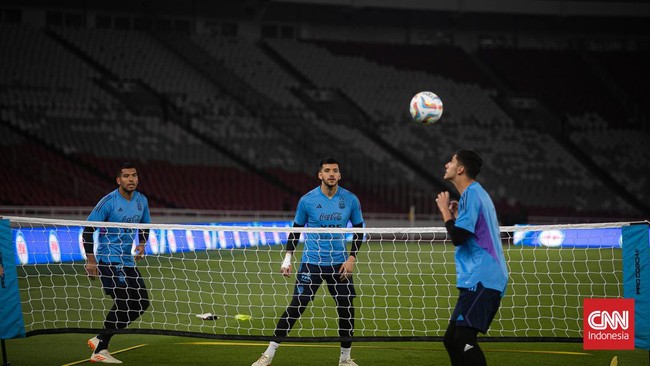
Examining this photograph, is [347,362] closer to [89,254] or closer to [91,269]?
[91,269]

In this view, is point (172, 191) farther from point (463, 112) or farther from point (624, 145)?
point (624, 145)

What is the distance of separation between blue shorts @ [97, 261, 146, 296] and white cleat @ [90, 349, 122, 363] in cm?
65

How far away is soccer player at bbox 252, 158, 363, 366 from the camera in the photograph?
356 inches

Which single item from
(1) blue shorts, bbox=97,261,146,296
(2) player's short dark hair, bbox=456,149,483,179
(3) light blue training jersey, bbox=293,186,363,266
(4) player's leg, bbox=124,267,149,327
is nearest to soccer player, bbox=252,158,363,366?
(3) light blue training jersey, bbox=293,186,363,266

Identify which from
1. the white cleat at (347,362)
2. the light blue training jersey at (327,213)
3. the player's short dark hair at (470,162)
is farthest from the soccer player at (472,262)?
the light blue training jersey at (327,213)

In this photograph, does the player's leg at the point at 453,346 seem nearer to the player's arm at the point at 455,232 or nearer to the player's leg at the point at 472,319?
the player's leg at the point at 472,319

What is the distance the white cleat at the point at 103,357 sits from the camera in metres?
9.02

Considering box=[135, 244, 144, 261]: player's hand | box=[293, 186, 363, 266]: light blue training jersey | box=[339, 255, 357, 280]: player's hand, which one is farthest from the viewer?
box=[135, 244, 144, 261]: player's hand

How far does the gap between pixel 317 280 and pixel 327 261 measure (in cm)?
23

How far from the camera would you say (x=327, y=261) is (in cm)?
923

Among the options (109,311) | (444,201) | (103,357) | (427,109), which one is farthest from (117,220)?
(427,109)

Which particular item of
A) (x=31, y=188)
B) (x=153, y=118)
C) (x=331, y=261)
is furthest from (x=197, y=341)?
(x=153, y=118)

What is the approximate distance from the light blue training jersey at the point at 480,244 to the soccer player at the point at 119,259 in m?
3.85

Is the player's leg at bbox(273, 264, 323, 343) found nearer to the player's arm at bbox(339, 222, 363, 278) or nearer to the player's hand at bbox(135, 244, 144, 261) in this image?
the player's arm at bbox(339, 222, 363, 278)
